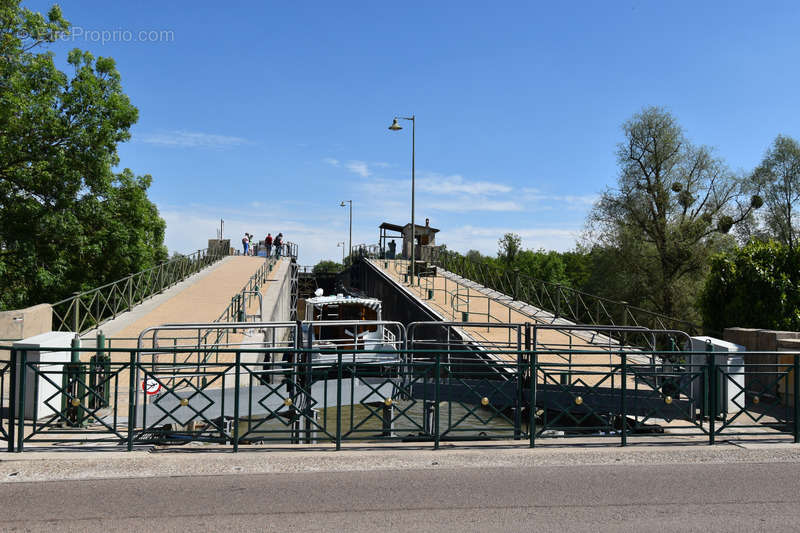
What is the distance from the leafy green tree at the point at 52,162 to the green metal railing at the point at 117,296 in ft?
4.37

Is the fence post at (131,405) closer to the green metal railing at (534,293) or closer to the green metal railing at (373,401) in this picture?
the green metal railing at (373,401)

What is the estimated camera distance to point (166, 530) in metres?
5.08

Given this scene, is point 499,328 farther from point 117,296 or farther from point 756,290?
point 117,296

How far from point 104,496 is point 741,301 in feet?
47.1

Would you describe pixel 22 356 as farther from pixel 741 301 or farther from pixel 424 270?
pixel 424 270

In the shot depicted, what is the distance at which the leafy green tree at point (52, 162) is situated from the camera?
803 inches

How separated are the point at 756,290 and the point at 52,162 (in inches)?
880

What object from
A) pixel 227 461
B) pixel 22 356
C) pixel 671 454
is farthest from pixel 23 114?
pixel 671 454

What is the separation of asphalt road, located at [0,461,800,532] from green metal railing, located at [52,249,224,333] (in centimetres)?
1021

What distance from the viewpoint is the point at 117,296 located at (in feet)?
67.3

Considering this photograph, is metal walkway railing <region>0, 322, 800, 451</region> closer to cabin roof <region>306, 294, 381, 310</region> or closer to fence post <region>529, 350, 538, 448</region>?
fence post <region>529, 350, 538, 448</region>

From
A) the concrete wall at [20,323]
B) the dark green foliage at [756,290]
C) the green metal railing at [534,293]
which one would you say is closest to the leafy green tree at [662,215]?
the green metal railing at [534,293]

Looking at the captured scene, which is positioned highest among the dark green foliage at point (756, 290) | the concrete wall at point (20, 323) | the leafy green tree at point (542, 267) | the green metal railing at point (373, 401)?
the leafy green tree at point (542, 267)

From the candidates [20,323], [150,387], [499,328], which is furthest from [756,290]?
[20,323]
